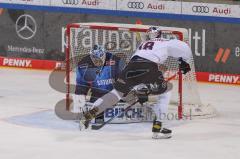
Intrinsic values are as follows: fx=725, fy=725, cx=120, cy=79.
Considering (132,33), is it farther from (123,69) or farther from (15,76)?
(15,76)

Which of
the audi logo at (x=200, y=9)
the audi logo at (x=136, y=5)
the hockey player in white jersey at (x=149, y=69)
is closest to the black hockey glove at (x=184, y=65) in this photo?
the hockey player in white jersey at (x=149, y=69)

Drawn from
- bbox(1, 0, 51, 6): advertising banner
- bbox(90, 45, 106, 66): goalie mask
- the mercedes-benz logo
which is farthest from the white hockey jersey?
the mercedes-benz logo

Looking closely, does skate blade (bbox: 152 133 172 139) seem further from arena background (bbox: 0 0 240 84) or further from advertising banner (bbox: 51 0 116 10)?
advertising banner (bbox: 51 0 116 10)

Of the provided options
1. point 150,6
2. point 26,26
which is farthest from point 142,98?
point 26,26

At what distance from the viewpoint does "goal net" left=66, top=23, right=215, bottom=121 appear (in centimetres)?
1145

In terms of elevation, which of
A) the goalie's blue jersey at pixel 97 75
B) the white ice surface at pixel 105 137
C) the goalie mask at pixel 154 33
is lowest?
the white ice surface at pixel 105 137

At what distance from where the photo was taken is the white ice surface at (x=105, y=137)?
895 centimetres

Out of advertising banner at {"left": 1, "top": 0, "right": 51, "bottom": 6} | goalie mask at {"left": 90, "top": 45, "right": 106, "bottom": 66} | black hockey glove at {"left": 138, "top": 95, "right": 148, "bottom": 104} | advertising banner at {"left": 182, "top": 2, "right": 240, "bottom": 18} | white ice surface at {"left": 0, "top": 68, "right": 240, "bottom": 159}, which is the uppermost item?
advertising banner at {"left": 1, "top": 0, "right": 51, "bottom": 6}

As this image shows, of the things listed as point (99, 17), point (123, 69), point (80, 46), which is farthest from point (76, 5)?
point (123, 69)

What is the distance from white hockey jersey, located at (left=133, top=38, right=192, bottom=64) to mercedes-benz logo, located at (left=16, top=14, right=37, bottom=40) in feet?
22.0

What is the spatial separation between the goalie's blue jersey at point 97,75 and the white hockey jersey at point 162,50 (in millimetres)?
856

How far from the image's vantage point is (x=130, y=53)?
11.6 meters

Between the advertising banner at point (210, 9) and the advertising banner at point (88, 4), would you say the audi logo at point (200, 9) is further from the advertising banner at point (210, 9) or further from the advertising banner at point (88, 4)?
the advertising banner at point (88, 4)

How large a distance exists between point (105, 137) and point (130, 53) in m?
2.11
